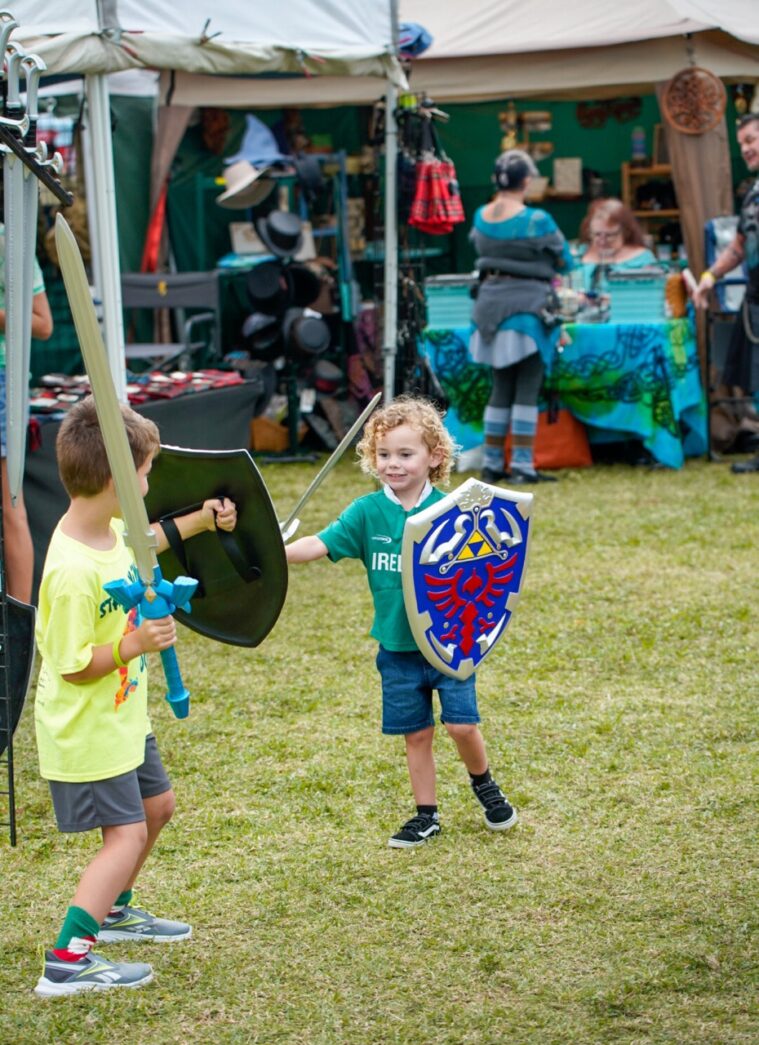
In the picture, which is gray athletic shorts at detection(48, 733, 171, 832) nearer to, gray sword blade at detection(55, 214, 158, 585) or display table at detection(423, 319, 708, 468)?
gray sword blade at detection(55, 214, 158, 585)

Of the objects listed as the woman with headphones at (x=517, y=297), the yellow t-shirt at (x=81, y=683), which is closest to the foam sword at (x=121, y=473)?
the yellow t-shirt at (x=81, y=683)

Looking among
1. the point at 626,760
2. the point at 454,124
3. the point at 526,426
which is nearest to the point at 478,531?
→ the point at 626,760

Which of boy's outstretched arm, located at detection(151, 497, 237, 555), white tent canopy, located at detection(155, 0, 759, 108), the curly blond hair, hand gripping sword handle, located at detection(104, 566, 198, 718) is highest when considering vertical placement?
white tent canopy, located at detection(155, 0, 759, 108)

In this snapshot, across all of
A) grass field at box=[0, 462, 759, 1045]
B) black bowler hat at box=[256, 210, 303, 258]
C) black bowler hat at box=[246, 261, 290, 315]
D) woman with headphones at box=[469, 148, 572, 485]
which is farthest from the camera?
black bowler hat at box=[246, 261, 290, 315]

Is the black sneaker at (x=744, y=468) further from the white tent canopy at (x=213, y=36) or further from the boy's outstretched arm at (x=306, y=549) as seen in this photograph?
the boy's outstretched arm at (x=306, y=549)

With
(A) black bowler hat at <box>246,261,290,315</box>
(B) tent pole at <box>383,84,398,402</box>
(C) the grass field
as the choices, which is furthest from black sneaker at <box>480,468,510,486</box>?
(C) the grass field

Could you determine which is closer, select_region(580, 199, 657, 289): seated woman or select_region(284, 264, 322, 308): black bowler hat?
select_region(580, 199, 657, 289): seated woman

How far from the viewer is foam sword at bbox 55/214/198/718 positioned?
2229mm

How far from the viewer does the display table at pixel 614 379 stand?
29.0 feet

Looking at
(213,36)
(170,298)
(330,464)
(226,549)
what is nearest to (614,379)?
(170,298)

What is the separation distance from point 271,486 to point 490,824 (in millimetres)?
5144

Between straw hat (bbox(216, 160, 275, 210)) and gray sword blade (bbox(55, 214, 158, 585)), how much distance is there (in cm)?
786

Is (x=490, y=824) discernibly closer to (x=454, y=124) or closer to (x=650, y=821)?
(x=650, y=821)

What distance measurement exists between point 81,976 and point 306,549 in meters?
1.11
